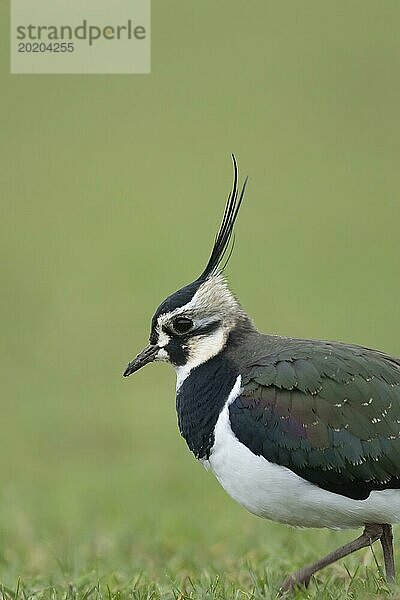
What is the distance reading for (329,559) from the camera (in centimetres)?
588

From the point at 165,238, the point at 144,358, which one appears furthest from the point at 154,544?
the point at 165,238

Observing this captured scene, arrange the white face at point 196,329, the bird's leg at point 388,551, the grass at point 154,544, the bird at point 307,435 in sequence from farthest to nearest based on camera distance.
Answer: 1. the white face at point 196,329
2. the grass at point 154,544
3. the bird's leg at point 388,551
4. the bird at point 307,435

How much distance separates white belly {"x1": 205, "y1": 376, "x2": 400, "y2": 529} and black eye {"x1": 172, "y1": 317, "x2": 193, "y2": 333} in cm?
67

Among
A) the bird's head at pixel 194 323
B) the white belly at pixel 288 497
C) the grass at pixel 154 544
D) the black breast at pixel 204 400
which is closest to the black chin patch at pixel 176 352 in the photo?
the bird's head at pixel 194 323

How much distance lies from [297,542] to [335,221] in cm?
1308

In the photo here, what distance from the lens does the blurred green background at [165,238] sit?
9633 millimetres

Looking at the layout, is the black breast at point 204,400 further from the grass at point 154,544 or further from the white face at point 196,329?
the grass at point 154,544

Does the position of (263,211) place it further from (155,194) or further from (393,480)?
(393,480)

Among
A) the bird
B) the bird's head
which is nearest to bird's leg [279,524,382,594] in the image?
the bird

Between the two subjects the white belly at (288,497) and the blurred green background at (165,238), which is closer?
the white belly at (288,497)

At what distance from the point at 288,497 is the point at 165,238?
45.7ft

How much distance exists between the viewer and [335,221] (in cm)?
2017

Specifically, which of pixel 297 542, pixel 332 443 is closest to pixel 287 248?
pixel 297 542

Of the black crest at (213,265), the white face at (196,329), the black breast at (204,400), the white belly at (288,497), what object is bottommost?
the white belly at (288,497)
